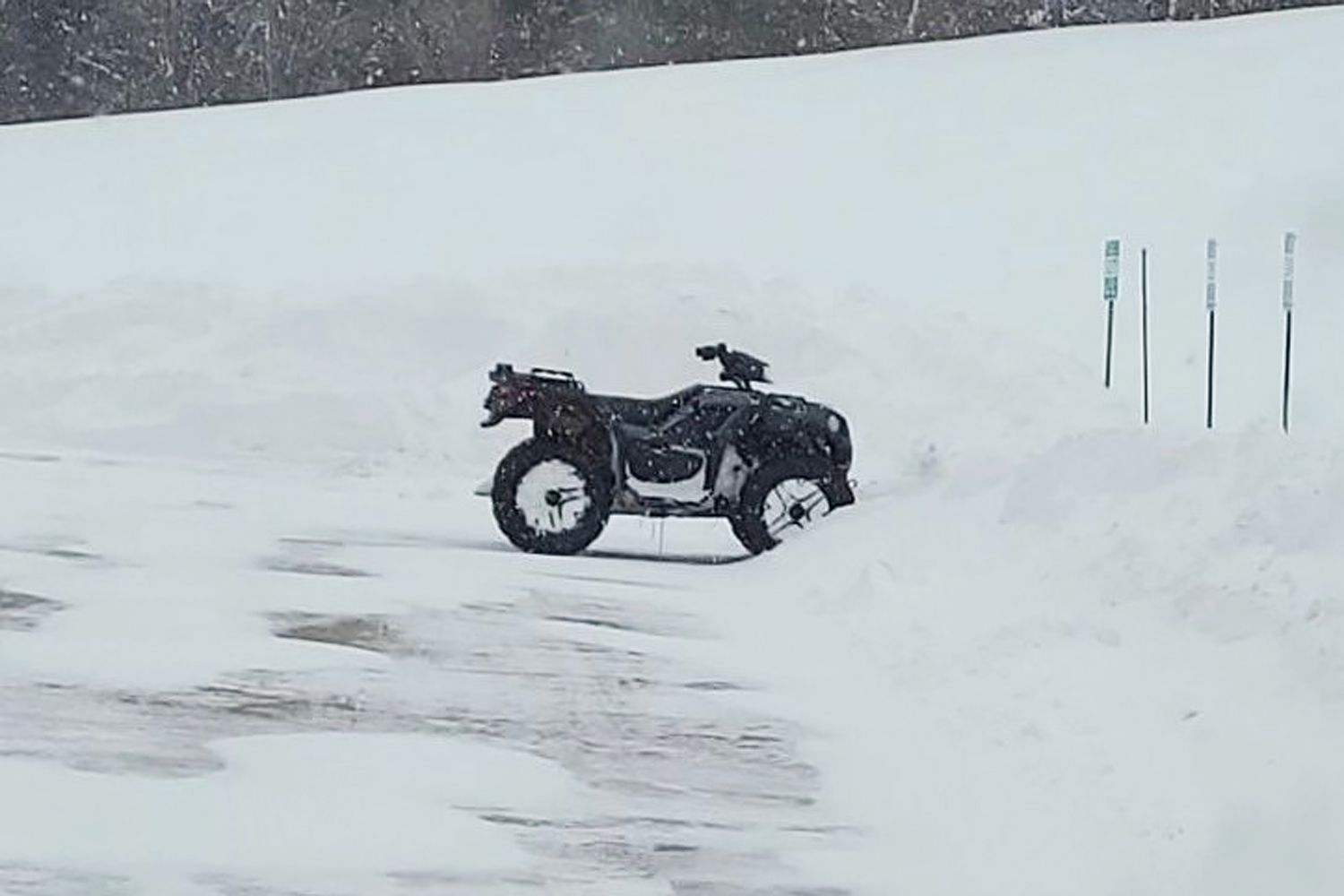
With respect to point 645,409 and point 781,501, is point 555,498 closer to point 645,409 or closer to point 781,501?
point 645,409

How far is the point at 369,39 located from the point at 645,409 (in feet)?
116

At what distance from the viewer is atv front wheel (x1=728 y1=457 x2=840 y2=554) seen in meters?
13.6

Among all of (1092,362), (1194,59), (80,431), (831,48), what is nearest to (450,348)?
(80,431)

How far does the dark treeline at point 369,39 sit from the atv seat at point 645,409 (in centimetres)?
3184

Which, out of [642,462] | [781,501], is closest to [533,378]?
[642,462]

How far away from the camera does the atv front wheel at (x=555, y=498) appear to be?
13.5 m

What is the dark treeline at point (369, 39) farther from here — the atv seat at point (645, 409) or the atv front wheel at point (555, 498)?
the atv front wheel at point (555, 498)

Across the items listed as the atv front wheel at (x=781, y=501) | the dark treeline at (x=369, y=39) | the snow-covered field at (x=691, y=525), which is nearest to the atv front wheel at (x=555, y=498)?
the snow-covered field at (x=691, y=525)

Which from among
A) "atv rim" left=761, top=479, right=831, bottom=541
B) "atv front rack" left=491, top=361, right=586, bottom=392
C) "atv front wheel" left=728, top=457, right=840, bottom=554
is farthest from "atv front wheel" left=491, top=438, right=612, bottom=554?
"atv rim" left=761, top=479, right=831, bottom=541

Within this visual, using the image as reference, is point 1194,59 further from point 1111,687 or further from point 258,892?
point 258,892

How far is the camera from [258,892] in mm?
6133

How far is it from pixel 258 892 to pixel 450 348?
16.0 meters

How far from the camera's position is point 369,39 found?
4753 cm

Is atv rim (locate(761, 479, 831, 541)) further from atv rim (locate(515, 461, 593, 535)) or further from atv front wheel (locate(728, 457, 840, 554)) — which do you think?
atv rim (locate(515, 461, 593, 535))
